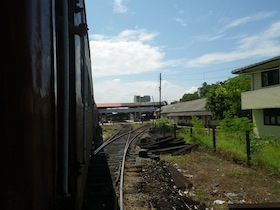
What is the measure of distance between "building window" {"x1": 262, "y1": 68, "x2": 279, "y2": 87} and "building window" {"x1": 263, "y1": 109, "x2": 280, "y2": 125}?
2000mm

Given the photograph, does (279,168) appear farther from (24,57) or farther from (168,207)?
(24,57)

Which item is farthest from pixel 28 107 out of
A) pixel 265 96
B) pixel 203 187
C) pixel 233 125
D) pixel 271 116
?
pixel 271 116

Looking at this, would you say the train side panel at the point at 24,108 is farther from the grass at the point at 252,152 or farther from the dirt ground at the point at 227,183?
the grass at the point at 252,152

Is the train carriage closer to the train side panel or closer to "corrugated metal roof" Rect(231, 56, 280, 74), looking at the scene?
the train side panel

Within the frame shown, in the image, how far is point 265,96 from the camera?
74.7 ft

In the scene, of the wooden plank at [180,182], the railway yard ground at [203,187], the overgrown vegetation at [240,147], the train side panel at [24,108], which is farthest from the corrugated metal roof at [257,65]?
the train side panel at [24,108]

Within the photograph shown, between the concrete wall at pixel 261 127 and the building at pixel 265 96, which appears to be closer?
the building at pixel 265 96

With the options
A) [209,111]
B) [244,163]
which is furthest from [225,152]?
[209,111]

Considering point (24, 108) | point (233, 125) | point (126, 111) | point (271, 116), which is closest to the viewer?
point (24, 108)

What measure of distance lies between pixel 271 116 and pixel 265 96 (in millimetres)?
1792

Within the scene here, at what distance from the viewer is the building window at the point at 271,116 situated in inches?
894

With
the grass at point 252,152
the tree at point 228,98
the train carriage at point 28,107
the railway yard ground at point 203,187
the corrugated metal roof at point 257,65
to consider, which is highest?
the corrugated metal roof at point 257,65

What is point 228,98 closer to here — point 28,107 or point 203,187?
point 203,187

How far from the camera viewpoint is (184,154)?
14570 mm
